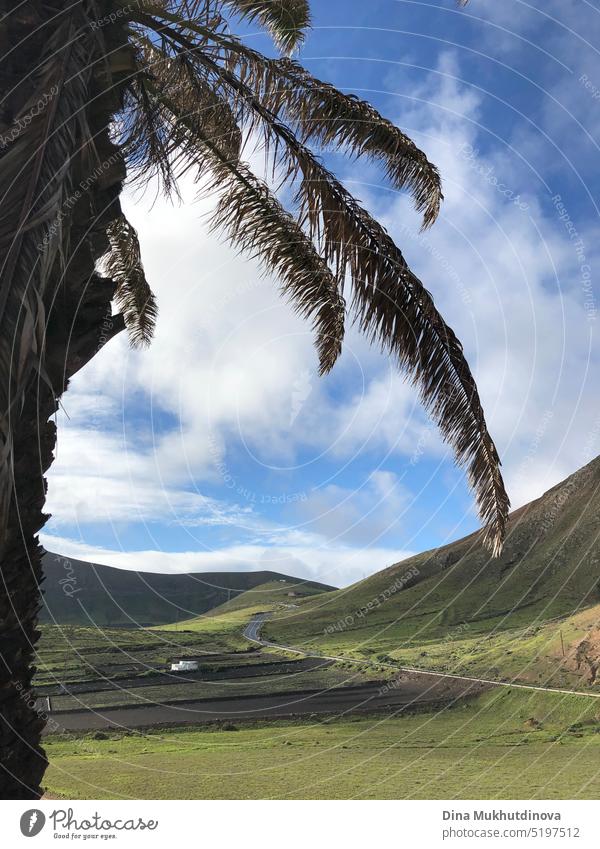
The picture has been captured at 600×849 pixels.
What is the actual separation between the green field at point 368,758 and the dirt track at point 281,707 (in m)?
2.30

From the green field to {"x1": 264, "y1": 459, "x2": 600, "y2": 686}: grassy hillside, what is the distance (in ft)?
29.9

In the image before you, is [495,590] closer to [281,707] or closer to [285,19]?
Result: [281,707]

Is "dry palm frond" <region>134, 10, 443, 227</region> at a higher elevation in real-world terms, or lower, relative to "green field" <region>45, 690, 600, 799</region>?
higher

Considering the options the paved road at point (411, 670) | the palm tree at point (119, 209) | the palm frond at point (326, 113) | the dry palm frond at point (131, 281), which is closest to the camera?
the palm tree at point (119, 209)

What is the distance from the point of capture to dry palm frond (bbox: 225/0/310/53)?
7593 millimetres

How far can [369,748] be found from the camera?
111ft

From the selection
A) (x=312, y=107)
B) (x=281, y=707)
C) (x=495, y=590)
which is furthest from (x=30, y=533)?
(x=495, y=590)

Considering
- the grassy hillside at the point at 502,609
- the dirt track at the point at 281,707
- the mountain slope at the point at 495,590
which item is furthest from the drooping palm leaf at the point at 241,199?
the mountain slope at the point at 495,590

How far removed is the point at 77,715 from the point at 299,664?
25.9 m

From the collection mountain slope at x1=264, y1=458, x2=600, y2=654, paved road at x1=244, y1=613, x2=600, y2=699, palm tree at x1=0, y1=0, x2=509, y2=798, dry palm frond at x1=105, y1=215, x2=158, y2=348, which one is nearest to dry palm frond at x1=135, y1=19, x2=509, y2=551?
palm tree at x1=0, y1=0, x2=509, y2=798

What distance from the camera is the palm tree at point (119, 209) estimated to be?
4.36 m

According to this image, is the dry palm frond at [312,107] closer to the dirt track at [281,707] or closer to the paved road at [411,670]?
the paved road at [411,670]

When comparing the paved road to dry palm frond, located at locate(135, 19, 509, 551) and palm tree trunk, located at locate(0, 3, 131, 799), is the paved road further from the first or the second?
palm tree trunk, located at locate(0, 3, 131, 799)

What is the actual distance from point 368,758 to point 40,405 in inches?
1119
